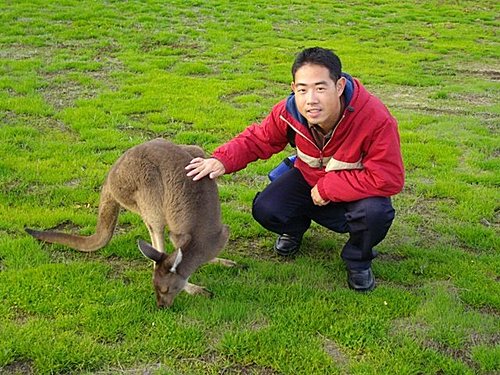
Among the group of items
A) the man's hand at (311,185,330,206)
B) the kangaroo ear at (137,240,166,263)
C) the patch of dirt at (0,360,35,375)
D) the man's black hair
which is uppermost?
the man's black hair

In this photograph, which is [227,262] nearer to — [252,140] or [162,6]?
[252,140]

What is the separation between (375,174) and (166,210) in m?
1.59

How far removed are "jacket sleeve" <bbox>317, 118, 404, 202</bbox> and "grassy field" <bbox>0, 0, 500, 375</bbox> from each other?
774mm

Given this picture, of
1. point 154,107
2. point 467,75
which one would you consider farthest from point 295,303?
point 467,75

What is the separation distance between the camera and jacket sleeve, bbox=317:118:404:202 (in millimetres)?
4184

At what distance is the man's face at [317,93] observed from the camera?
3.99m

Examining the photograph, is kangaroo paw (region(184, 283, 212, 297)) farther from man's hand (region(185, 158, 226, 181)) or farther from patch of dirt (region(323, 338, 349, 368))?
patch of dirt (region(323, 338, 349, 368))

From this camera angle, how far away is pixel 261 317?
4.12m

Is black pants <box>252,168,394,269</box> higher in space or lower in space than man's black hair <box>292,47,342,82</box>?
lower

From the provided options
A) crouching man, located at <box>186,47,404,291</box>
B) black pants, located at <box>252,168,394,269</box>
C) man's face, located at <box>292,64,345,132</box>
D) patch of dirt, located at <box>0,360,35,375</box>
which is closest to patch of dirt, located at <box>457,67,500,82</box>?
black pants, located at <box>252,168,394,269</box>

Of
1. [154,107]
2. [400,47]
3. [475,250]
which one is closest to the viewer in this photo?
[475,250]

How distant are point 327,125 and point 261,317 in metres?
1.45

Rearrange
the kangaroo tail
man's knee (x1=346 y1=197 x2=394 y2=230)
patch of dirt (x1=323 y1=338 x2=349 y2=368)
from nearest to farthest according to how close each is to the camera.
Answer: patch of dirt (x1=323 y1=338 x2=349 y2=368)
man's knee (x1=346 y1=197 x2=394 y2=230)
the kangaroo tail

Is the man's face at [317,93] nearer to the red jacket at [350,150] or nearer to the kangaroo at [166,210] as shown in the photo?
the red jacket at [350,150]
